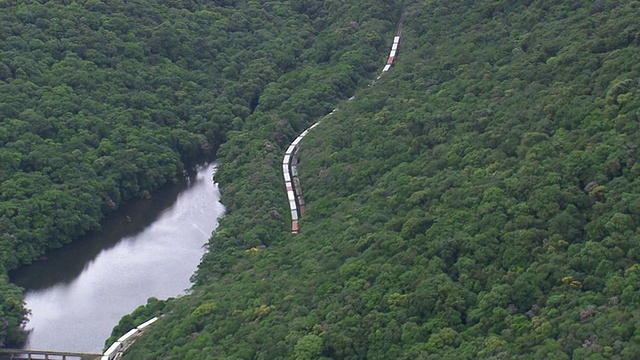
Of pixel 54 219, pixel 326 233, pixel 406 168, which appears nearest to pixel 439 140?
pixel 406 168

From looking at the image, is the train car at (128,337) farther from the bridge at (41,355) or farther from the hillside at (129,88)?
the hillside at (129,88)

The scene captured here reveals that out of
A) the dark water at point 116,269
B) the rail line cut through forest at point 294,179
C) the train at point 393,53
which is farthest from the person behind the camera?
the train at point 393,53

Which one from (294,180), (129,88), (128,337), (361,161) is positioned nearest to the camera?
(128,337)

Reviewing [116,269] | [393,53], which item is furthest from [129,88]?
[393,53]

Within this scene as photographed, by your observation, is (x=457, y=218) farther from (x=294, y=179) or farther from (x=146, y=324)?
(x=294, y=179)

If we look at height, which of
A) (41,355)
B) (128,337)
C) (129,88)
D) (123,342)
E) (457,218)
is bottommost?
(457,218)

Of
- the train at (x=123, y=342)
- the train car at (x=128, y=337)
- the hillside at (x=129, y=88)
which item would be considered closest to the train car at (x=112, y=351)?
the train at (x=123, y=342)
